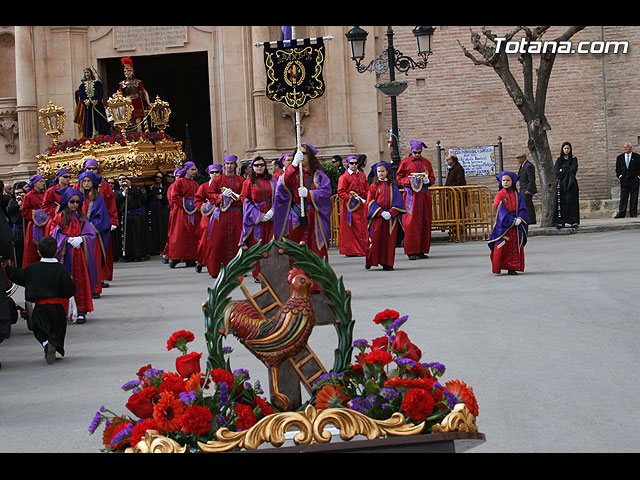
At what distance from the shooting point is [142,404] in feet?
13.4

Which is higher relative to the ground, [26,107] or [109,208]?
[26,107]

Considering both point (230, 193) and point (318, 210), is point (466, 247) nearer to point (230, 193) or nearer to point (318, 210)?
point (230, 193)

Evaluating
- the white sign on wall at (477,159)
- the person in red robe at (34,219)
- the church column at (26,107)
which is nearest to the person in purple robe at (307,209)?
the person in red robe at (34,219)

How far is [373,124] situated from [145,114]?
19.6 feet

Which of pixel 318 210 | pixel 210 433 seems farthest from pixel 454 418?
pixel 318 210

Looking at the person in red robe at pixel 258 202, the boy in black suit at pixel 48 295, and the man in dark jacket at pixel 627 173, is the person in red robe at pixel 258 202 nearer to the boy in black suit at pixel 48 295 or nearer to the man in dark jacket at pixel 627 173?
the boy in black suit at pixel 48 295

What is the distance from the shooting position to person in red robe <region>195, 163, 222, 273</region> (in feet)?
57.6

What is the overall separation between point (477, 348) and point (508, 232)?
19.6ft

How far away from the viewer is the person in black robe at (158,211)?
24.1 metres

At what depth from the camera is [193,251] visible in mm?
20344

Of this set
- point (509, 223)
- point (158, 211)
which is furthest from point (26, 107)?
point (509, 223)

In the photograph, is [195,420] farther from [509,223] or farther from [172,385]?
[509,223]

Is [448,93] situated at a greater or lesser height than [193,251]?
greater

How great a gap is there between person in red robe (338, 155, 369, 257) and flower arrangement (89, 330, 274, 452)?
15.9m
